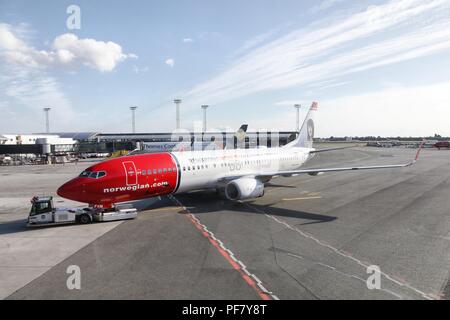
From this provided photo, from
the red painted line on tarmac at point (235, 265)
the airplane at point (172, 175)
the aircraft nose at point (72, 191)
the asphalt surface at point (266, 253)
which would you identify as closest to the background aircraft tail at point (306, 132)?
the airplane at point (172, 175)

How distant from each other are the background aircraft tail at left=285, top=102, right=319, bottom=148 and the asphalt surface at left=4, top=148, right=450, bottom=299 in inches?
589

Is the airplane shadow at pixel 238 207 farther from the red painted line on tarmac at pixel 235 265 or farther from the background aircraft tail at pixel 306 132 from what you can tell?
the background aircraft tail at pixel 306 132

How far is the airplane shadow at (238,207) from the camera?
69.7 feet

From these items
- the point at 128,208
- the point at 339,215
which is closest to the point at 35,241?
the point at 128,208

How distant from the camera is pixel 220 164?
87.9ft

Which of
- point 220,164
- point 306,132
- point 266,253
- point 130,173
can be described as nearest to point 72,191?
point 130,173

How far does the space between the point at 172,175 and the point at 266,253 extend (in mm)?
10985

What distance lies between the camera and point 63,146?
89438 mm

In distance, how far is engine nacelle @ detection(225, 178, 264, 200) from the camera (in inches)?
945

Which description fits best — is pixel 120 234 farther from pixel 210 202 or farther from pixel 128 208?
pixel 210 202

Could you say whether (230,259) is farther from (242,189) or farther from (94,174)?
(94,174)

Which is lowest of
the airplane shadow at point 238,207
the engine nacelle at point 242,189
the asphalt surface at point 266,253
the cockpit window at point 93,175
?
the asphalt surface at point 266,253

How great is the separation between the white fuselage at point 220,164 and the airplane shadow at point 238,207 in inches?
57.9
